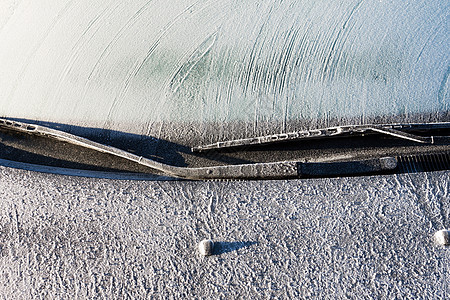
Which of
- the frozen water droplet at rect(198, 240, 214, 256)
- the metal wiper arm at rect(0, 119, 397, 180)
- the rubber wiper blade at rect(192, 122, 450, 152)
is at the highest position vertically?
the rubber wiper blade at rect(192, 122, 450, 152)

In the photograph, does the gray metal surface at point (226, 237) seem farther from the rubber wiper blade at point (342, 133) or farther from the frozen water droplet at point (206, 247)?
the rubber wiper blade at point (342, 133)

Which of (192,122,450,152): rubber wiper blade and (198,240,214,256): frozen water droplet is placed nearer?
(198,240,214,256): frozen water droplet

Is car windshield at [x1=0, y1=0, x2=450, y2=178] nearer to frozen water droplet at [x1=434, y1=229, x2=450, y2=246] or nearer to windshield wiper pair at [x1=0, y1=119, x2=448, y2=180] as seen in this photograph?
windshield wiper pair at [x1=0, y1=119, x2=448, y2=180]

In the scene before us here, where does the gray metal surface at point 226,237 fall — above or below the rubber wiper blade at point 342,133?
below

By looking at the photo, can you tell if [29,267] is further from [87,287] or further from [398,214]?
[398,214]

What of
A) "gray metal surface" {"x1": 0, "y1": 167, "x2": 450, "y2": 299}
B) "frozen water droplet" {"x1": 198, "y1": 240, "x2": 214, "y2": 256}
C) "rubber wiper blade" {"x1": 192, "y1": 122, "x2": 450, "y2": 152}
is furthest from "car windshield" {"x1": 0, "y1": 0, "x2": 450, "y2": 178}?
"frozen water droplet" {"x1": 198, "y1": 240, "x2": 214, "y2": 256}

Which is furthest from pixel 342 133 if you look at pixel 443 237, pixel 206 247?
pixel 206 247

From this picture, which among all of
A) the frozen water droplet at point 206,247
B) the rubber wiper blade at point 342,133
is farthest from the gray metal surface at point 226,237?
the rubber wiper blade at point 342,133
